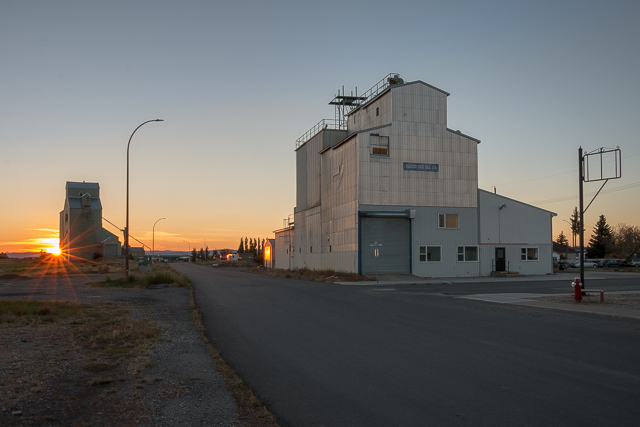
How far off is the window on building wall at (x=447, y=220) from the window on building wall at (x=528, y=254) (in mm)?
7504

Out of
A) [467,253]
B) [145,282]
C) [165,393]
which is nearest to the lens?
[165,393]

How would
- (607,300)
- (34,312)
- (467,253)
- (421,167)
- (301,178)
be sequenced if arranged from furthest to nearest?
(301,178), (467,253), (421,167), (607,300), (34,312)

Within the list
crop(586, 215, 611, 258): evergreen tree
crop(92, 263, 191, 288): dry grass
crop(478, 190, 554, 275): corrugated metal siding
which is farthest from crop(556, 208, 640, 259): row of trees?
crop(92, 263, 191, 288): dry grass

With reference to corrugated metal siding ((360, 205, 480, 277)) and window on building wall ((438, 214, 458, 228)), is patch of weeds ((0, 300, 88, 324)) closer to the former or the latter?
corrugated metal siding ((360, 205, 480, 277))

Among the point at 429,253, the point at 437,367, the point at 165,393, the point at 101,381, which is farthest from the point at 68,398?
the point at 429,253

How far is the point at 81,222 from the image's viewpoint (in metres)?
89.8

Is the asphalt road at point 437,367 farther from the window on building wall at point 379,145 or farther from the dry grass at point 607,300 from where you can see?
the window on building wall at point 379,145

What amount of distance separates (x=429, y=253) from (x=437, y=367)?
37.0 metres

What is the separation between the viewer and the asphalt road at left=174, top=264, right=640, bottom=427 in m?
6.36

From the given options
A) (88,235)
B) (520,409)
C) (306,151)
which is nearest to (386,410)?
(520,409)

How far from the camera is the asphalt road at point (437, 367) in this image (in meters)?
6.36

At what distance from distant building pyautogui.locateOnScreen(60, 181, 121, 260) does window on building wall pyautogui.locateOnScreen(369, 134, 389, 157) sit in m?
61.4

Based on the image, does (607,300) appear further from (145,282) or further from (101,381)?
(145,282)

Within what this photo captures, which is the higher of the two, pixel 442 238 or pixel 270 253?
pixel 442 238
